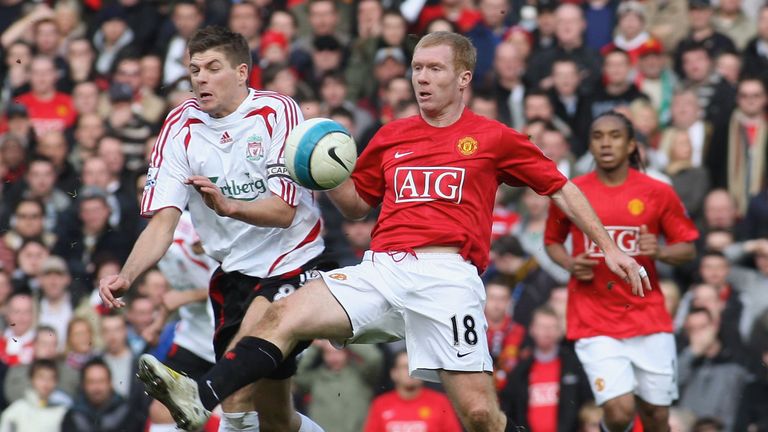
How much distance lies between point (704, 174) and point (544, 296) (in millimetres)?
1855

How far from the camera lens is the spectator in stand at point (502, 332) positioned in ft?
40.1

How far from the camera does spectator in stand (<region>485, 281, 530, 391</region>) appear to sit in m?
12.2

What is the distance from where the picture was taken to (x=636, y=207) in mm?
10391

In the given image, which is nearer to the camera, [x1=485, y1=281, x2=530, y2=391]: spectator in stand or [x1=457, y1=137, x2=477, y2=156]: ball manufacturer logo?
[x1=457, y1=137, x2=477, y2=156]: ball manufacturer logo

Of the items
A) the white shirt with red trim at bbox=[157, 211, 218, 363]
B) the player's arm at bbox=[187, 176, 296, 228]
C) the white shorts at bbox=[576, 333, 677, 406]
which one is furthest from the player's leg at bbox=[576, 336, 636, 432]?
the player's arm at bbox=[187, 176, 296, 228]


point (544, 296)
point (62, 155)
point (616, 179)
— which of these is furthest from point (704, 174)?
point (62, 155)

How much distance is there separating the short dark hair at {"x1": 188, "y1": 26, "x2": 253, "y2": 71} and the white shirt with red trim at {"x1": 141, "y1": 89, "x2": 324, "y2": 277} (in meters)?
0.26

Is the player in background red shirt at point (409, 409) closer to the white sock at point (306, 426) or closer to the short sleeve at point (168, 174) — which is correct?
the white sock at point (306, 426)

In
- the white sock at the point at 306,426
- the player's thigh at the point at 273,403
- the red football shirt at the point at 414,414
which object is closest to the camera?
the player's thigh at the point at 273,403

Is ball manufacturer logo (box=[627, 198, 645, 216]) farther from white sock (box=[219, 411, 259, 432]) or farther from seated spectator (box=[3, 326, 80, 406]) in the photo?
seated spectator (box=[3, 326, 80, 406])

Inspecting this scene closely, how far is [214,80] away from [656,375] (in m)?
3.68

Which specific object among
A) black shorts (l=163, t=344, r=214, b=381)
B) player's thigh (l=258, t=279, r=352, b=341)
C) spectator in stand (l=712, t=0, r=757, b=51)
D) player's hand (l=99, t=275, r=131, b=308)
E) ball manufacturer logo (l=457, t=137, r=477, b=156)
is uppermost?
spectator in stand (l=712, t=0, r=757, b=51)

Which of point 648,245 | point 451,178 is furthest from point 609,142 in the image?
point 451,178

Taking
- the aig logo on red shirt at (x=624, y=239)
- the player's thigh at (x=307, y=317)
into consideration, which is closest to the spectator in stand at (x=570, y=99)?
the aig logo on red shirt at (x=624, y=239)
